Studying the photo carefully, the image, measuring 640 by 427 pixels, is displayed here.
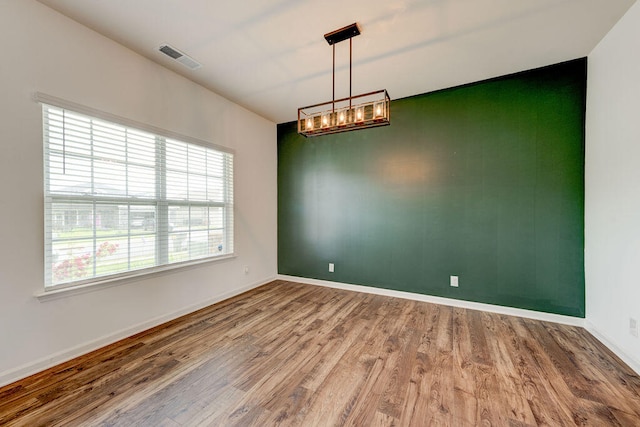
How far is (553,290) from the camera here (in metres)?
2.85

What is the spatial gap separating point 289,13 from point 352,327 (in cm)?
315

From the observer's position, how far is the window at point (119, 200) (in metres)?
2.07

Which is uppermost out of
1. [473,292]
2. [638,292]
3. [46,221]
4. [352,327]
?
[46,221]

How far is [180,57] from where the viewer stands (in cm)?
263

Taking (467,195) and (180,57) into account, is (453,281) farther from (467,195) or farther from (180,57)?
(180,57)

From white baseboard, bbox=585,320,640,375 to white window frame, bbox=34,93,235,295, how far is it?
4330 mm

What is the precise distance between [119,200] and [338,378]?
2.67 metres

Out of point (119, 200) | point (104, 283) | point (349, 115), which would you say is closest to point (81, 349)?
point (104, 283)

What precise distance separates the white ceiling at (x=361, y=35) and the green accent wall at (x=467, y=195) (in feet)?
1.40

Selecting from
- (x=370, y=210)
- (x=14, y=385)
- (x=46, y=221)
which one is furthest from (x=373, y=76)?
(x=14, y=385)

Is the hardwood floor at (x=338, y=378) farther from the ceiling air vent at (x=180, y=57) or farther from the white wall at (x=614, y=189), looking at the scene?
the ceiling air vent at (x=180, y=57)

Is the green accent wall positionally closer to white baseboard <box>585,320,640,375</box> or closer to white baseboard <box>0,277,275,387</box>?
white baseboard <box>585,320,640,375</box>

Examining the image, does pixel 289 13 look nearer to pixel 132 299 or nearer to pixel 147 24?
pixel 147 24

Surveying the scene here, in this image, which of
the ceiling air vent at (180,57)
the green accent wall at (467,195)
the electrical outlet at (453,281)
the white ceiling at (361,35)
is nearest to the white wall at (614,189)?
the green accent wall at (467,195)
